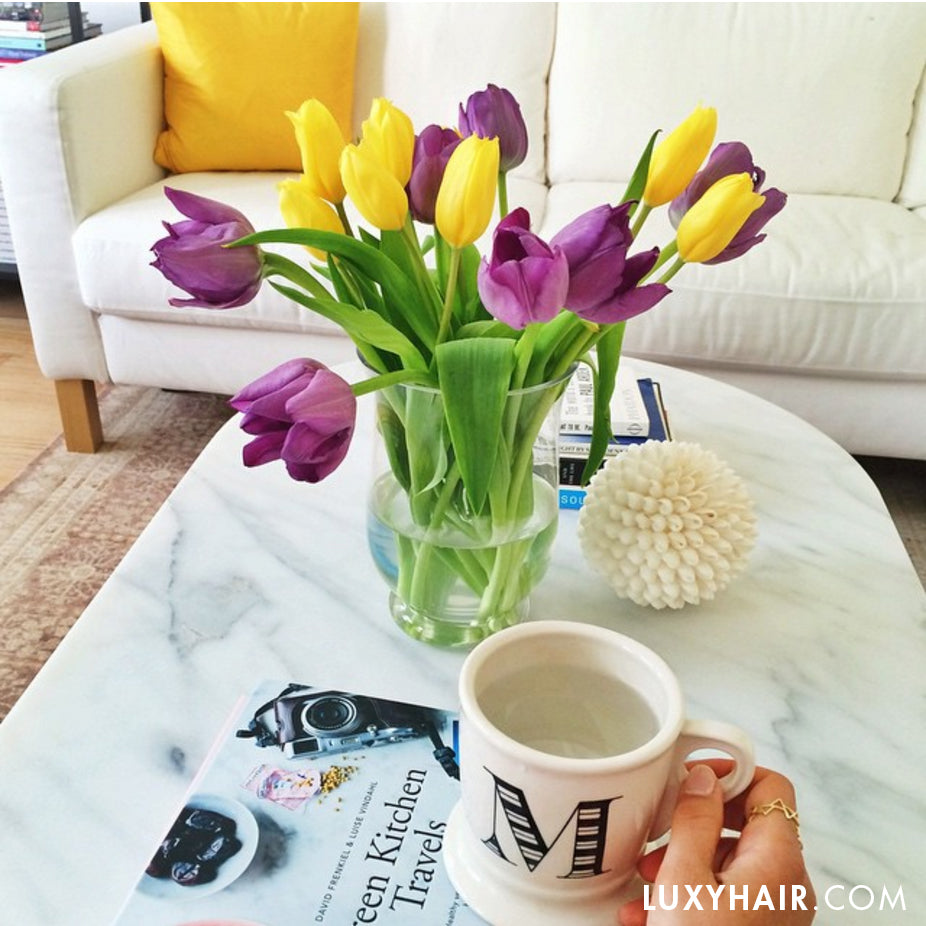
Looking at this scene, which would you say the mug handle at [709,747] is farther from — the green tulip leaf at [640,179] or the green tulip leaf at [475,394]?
the green tulip leaf at [640,179]

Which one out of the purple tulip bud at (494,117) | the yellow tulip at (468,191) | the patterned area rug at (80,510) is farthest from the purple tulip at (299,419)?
the patterned area rug at (80,510)

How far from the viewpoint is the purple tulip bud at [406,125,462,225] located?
1.93ft

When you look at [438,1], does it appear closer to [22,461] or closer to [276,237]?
[22,461]

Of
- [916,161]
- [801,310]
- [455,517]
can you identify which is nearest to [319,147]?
[455,517]

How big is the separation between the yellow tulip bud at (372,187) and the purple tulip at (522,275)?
0.27 ft

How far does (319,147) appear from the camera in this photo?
60 centimetres

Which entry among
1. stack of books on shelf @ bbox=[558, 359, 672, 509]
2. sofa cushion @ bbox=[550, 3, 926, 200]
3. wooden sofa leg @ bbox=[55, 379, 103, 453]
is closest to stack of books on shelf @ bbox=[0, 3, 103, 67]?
wooden sofa leg @ bbox=[55, 379, 103, 453]

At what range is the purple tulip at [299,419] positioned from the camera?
1.69ft

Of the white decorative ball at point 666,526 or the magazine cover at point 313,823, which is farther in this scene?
the white decorative ball at point 666,526

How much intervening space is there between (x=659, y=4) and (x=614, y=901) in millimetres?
1814

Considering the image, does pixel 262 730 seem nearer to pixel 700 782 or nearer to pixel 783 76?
pixel 700 782

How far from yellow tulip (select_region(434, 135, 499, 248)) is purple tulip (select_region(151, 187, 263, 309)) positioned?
115 millimetres

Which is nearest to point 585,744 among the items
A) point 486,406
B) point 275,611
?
point 486,406

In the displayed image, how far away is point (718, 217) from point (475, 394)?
0.17 m
